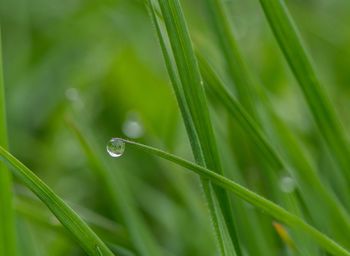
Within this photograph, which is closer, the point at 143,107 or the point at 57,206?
the point at 57,206

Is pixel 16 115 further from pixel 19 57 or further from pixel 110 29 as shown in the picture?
pixel 110 29

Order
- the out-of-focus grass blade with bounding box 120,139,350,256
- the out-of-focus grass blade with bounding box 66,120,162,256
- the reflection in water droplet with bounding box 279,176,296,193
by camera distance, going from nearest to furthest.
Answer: the out-of-focus grass blade with bounding box 120,139,350,256, the reflection in water droplet with bounding box 279,176,296,193, the out-of-focus grass blade with bounding box 66,120,162,256

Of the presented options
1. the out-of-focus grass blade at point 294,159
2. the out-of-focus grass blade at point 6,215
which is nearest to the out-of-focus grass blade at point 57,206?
the out-of-focus grass blade at point 6,215

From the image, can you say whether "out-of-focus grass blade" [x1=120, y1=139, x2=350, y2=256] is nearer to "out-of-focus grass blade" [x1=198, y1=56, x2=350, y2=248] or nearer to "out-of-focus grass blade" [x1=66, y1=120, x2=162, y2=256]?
"out-of-focus grass blade" [x1=198, y1=56, x2=350, y2=248]

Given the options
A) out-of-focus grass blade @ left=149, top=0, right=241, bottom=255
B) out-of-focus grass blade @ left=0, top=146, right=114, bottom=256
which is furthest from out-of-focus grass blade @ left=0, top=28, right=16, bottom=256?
out-of-focus grass blade @ left=149, top=0, right=241, bottom=255

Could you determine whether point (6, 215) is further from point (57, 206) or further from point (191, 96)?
point (191, 96)

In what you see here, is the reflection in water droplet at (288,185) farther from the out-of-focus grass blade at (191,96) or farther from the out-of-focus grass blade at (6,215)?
the out-of-focus grass blade at (6,215)

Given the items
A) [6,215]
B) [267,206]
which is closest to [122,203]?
[6,215]
